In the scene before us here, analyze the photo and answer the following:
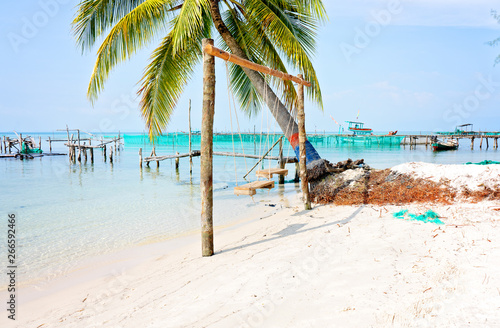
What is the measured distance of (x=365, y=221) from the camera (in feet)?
19.2

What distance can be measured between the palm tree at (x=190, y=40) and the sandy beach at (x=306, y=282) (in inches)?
156

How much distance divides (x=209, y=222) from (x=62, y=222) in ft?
19.1

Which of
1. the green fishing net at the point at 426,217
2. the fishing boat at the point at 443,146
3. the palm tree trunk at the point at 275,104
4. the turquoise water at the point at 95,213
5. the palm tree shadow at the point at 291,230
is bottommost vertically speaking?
the turquoise water at the point at 95,213

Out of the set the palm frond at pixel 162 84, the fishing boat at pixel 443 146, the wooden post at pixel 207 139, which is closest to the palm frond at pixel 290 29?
the palm frond at pixel 162 84

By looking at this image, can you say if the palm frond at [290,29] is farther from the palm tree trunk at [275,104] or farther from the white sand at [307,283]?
the white sand at [307,283]

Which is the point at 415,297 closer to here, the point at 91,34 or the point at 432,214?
the point at 432,214

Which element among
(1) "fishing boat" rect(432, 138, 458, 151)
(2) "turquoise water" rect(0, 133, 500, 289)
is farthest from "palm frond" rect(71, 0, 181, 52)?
(1) "fishing boat" rect(432, 138, 458, 151)

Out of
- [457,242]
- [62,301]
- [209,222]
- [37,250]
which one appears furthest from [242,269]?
[37,250]

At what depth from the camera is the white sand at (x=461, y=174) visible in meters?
6.74

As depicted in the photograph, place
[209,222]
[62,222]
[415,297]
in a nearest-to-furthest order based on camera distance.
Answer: [415,297] → [209,222] → [62,222]

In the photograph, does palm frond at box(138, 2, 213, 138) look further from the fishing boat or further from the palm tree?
the fishing boat

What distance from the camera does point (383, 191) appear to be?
7652 millimetres

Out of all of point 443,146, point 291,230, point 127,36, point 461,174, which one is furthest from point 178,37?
point 443,146

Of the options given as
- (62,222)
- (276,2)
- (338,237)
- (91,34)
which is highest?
(276,2)
